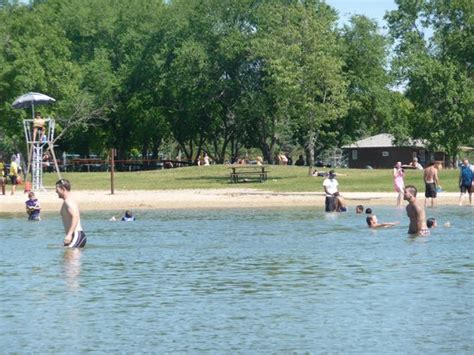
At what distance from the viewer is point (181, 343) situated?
16.6 m

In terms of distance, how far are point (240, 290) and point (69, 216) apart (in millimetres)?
7120

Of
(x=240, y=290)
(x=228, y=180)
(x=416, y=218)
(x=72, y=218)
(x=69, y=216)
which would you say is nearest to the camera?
(x=240, y=290)

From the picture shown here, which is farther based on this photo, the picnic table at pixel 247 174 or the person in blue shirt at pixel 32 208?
the picnic table at pixel 247 174

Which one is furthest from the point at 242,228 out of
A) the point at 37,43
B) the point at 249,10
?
the point at 249,10

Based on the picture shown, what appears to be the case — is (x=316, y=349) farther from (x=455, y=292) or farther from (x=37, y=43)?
(x=37, y=43)

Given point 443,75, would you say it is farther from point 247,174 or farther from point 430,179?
point 430,179

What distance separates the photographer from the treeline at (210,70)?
7769 cm

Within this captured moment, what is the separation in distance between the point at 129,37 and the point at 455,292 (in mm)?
70939

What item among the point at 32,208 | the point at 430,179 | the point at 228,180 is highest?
the point at 430,179

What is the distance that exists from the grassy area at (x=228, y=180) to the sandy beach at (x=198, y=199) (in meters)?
3.22

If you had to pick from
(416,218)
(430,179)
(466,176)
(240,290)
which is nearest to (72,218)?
(240,290)

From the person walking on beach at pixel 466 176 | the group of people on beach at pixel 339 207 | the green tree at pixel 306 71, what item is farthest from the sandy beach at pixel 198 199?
the green tree at pixel 306 71

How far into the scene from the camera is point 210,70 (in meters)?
86.5

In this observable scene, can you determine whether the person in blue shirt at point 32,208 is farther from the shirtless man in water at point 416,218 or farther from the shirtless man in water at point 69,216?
the shirtless man in water at point 416,218
